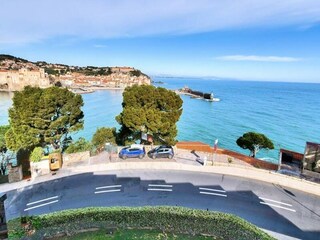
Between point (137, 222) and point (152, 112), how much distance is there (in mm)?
11871

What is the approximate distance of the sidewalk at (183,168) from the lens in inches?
631

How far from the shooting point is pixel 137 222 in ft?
36.6

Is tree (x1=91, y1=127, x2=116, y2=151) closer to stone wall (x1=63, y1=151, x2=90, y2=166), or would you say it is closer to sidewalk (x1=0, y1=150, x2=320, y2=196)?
sidewalk (x1=0, y1=150, x2=320, y2=196)

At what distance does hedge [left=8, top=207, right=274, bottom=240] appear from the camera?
10.5 metres

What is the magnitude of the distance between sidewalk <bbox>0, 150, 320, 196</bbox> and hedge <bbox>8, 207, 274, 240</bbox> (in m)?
6.41


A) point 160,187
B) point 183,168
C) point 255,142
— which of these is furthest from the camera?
point 255,142

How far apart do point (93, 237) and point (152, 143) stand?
12627 millimetres

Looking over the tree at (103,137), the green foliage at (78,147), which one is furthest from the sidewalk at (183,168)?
the tree at (103,137)

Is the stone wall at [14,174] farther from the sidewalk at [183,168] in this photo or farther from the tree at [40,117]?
the tree at [40,117]

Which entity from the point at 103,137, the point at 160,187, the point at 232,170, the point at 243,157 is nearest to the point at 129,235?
the point at 160,187

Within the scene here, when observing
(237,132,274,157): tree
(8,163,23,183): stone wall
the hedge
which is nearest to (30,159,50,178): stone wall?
(8,163,23,183): stone wall

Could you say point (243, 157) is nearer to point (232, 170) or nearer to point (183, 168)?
point (232, 170)

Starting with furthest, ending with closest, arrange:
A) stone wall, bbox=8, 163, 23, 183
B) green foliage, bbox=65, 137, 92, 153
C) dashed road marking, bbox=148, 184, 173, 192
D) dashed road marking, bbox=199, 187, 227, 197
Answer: green foliage, bbox=65, 137, 92, 153
stone wall, bbox=8, 163, 23, 183
dashed road marking, bbox=148, 184, 173, 192
dashed road marking, bbox=199, 187, 227, 197

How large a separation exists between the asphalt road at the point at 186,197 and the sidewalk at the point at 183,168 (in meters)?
0.56
